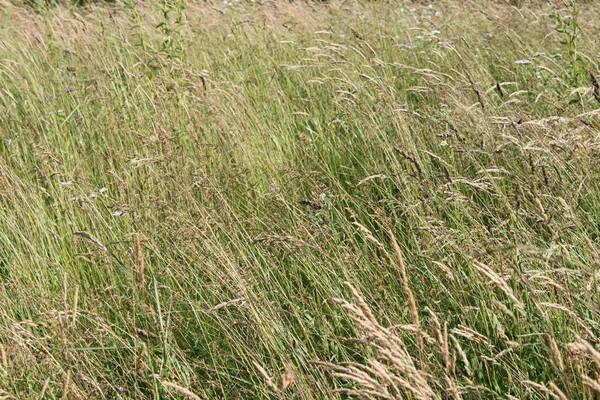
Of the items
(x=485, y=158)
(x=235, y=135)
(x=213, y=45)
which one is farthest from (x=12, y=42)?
(x=485, y=158)

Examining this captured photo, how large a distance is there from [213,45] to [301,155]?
2.41 meters

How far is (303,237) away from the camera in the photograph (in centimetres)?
201

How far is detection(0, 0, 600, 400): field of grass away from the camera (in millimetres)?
1504

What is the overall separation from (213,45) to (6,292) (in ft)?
11.5

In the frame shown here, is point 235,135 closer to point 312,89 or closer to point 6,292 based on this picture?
point 312,89

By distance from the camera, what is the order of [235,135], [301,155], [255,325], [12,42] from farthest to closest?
[12,42] < [301,155] < [235,135] < [255,325]

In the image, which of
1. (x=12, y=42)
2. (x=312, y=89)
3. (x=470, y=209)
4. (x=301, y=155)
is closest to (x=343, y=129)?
(x=301, y=155)

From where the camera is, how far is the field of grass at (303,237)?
1.50 m

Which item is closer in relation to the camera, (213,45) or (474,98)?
(474,98)

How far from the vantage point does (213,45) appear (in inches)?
202

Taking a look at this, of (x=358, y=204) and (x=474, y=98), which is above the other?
(x=474, y=98)

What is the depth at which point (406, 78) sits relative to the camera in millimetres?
3891

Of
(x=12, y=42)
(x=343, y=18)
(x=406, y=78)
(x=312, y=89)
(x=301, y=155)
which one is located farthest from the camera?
(x=343, y=18)

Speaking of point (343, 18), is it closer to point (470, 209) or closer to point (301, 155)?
point (301, 155)
